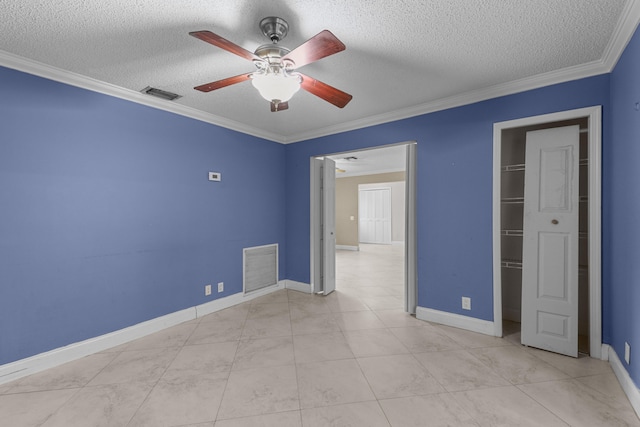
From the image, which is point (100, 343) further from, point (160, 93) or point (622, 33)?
point (622, 33)

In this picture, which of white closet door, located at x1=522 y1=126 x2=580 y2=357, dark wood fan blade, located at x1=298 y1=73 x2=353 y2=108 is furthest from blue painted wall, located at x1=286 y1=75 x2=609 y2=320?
dark wood fan blade, located at x1=298 y1=73 x2=353 y2=108

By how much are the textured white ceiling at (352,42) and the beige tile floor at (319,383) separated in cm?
244

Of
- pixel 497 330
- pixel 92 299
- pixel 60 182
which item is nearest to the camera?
pixel 60 182

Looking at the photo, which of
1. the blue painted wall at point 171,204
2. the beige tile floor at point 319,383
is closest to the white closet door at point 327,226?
the blue painted wall at point 171,204

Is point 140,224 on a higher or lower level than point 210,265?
higher

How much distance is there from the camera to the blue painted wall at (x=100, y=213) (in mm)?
2180

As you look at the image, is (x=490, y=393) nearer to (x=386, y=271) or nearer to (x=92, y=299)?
(x=92, y=299)

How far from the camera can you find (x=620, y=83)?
206 cm

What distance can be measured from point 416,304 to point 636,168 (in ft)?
7.60

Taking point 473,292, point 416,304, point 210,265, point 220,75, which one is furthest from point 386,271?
point 220,75

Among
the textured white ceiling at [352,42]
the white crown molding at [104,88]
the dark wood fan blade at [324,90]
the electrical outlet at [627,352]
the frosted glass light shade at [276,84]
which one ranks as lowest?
the electrical outlet at [627,352]

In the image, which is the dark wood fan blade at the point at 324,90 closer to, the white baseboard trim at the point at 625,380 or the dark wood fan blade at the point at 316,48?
the dark wood fan blade at the point at 316,48

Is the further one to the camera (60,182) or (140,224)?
(140,224)

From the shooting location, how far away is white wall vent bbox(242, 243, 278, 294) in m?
3.97
